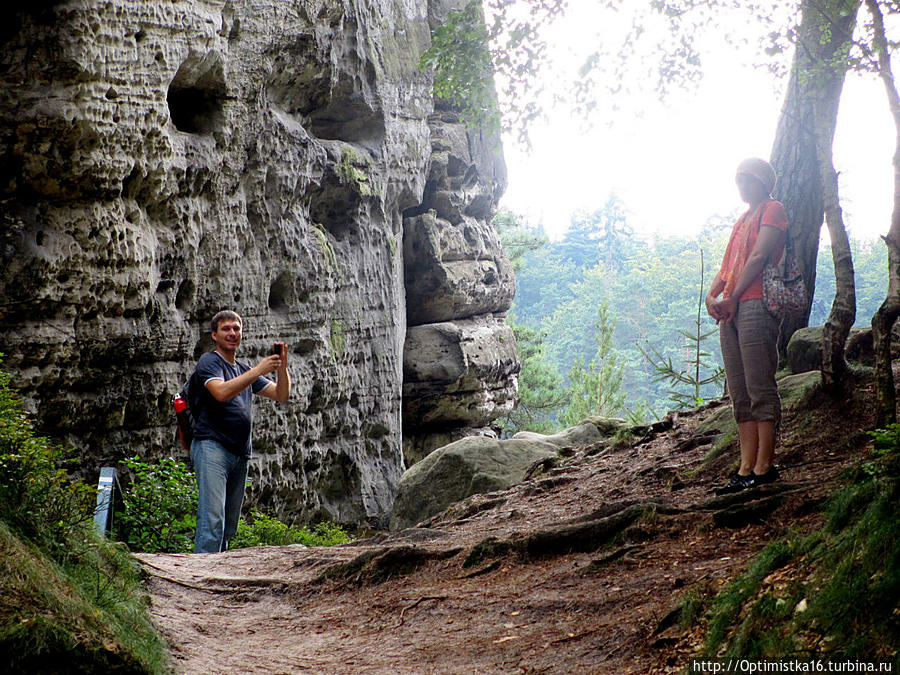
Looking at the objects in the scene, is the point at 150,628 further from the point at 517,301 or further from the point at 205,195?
the point at 517,301

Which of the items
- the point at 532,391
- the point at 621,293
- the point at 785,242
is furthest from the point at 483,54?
the point at 621,293

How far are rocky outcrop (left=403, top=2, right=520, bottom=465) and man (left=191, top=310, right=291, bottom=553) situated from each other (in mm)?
10201

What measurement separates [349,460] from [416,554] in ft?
27.3

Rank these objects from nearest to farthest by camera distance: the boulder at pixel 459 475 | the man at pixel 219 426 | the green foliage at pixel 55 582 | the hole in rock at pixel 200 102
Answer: the green foliage at pixel 55 582, the man at pixel 219 426, the boulder at pixel 459 475, the hole in rock at pixel 200 102

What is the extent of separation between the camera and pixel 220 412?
6.30 meters

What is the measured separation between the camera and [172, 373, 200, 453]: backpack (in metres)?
6.30

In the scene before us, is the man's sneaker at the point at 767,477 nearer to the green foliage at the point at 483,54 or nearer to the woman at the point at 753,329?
the woman at the point at 753,329

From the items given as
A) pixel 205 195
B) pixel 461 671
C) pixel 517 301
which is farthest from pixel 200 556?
pixel 517 301

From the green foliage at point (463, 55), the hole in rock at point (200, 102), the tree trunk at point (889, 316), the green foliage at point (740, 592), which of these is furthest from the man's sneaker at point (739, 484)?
the hole in rock at point (200, 102)

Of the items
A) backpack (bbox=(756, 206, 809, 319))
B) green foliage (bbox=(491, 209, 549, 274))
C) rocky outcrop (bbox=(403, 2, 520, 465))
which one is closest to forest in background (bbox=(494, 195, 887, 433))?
green foliage (bbox=(491, 209, 549, 274))

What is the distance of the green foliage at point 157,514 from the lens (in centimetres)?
818

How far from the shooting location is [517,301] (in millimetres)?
64688

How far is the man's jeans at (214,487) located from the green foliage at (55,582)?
2.40 metres

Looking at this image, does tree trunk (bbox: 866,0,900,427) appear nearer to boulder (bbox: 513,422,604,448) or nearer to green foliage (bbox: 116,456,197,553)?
boulder (bbox: 513,422,604,448)
